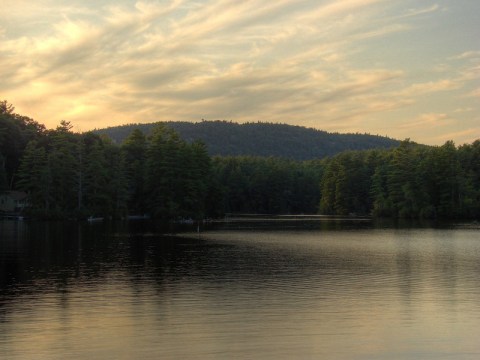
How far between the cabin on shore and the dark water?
6917cm

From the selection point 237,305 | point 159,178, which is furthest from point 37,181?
point 237,305

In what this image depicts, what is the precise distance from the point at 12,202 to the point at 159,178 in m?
28.5

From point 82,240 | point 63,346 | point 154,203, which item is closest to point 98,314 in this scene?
point 63,346

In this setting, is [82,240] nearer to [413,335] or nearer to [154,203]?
[413,335]

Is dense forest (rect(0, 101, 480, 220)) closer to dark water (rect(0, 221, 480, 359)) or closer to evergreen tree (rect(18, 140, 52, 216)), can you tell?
evergreen tree (rect(18, 140, 52, 216))

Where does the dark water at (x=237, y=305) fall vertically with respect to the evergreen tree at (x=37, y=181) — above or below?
below

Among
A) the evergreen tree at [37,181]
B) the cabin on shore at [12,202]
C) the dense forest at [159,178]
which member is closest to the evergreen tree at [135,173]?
the dense forest at [159,178]

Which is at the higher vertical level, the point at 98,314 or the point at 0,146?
the point at 0,146

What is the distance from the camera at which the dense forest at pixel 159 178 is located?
344 ft

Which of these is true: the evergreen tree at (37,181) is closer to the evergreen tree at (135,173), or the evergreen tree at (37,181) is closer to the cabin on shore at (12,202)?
the cabin on shore at (12,202)

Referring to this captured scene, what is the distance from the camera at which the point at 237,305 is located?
23.9 m

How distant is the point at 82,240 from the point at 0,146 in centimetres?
6859

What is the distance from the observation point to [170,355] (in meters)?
16.4

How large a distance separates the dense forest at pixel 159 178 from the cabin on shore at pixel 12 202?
1.70 metres
